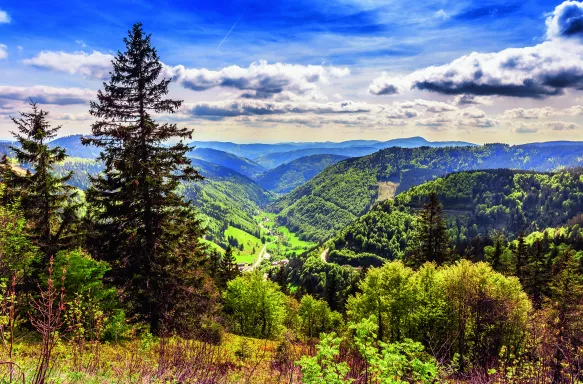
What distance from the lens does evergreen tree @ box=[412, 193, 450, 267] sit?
4328 cm

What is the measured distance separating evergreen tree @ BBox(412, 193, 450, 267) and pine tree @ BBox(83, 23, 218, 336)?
32.6 m

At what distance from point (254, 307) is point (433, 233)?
24.5 metres

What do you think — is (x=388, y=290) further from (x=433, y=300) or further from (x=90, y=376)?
(x=90, y=376)

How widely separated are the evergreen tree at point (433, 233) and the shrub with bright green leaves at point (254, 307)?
20713 mm

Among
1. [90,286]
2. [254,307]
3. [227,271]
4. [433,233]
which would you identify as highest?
[90,286]

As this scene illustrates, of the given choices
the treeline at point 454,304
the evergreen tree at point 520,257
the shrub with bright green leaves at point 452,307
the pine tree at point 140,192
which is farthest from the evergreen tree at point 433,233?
the pine tree at point 140,192

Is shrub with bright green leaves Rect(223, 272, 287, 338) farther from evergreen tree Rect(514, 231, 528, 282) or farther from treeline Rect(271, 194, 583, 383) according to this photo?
evergreen tree Rect(514, 231, 528, 282)

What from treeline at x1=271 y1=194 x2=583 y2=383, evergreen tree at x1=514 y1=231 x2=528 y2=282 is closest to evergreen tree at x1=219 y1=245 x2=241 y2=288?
treeline at x1=271 y1=194 x2=583 y2=383

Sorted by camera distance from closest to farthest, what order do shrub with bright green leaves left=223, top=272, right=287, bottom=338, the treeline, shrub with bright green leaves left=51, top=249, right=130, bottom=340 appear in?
shrub with bright green leaves left=51, top=249, right=130, bottom=340, the treeline, shrub with bright green leaves left=223, top=272, right=287, bottom=338

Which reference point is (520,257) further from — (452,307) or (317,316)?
(317,316)

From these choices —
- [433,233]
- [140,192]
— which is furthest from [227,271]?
[140,192]

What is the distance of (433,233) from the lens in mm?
43656

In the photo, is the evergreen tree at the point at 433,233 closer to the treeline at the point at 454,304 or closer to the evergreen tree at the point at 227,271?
the treeline at the point at 454,304

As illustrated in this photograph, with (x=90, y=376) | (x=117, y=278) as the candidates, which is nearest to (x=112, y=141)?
(x=117, y=278)
